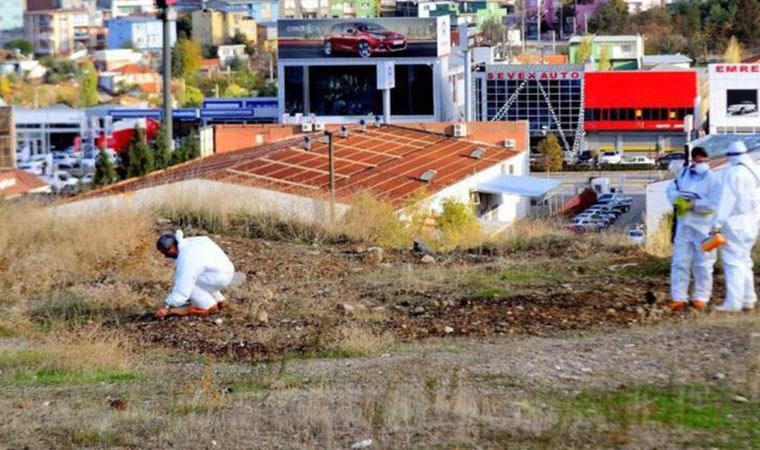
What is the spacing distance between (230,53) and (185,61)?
50.6ft

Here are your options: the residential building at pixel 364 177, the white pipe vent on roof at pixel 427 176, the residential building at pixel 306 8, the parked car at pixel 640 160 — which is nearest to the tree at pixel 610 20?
the residential building at pixel 306 8

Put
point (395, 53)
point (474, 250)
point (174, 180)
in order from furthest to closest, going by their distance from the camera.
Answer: point (395, 53) < point (174, 180) < point (474, 250)

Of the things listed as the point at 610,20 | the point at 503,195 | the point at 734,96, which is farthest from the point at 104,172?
the point at 610,20

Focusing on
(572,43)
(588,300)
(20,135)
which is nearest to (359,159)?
(588,300)

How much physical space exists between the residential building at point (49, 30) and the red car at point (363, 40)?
260ft

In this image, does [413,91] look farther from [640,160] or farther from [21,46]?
[21,46]

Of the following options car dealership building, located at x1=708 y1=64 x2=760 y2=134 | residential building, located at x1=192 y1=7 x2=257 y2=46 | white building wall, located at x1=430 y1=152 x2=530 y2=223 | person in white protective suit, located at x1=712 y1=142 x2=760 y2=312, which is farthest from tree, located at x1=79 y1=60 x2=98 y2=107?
person in white protective suit, located at x1=712 y1=142 x2=760 y2=312

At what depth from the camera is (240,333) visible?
12883mm

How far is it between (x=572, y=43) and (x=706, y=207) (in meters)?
80.6

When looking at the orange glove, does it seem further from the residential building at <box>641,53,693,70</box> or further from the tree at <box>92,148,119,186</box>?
the residential building at <box>641,53,693,70</box>

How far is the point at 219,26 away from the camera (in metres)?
136

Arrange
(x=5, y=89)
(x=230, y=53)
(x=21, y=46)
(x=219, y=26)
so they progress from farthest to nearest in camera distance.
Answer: (x=219, y=26)
(x=21, y=46)
(x=230, y=53)
(x=5, y=89)

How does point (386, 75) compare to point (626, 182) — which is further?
point (386, 75)

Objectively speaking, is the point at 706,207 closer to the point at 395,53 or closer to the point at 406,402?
the point at 406,402
